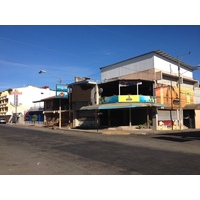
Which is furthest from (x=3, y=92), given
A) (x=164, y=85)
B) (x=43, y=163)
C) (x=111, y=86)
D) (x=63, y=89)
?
(x=43, y=163)

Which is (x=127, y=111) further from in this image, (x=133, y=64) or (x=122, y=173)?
(x=122, y=173)

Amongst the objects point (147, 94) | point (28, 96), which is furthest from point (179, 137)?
point (28, 96)

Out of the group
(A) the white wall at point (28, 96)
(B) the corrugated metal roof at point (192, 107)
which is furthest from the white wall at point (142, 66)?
(A) the white wall at point (28, 96)

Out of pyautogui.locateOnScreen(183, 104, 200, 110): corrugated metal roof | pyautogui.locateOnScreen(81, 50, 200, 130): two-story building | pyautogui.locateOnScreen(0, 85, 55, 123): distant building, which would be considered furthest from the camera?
pyautogui.locateOnScreen(0, 85, 55, 123): distant building

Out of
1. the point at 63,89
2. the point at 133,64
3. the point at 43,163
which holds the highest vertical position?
the point at 133,64

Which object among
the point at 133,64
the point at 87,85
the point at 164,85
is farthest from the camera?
the point at 133,64

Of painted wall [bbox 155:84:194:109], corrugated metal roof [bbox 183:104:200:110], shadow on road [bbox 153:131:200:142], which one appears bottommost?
shadow on road [bbox 153:131:200:142]

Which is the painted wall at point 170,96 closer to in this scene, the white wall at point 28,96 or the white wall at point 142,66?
the white wall at point 142,66

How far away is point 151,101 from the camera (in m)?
28.2

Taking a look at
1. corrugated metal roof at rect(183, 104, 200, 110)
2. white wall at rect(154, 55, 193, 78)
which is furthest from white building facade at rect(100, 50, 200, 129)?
corrugated metal roof at rect(183, 104, 200, 110)

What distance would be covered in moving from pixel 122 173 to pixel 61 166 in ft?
7.63

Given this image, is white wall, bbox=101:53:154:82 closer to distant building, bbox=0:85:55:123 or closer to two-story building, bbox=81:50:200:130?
two-story building, bbox=81:50:200:130

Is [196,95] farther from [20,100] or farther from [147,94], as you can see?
[20,100]

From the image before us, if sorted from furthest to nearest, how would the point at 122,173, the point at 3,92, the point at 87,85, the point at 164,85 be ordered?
the point at 3,92
the point at 87,85
the point at 164,85
the point at 122,173
